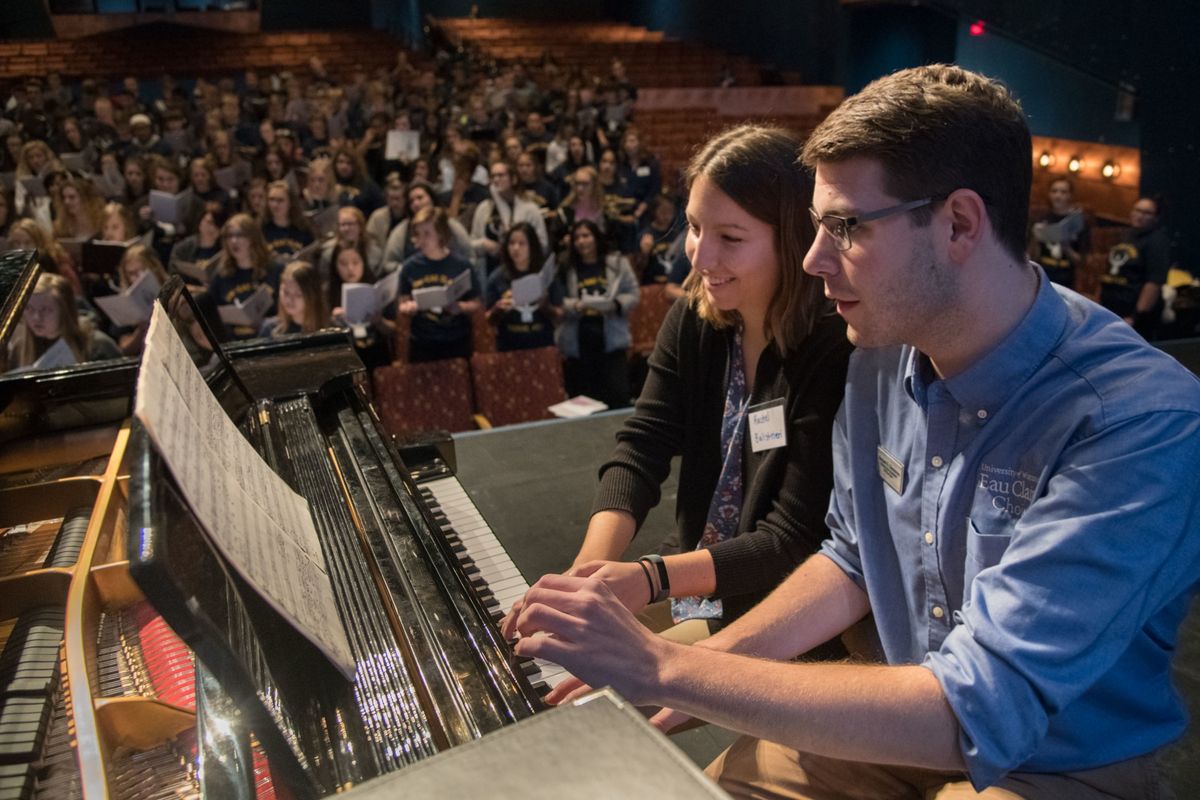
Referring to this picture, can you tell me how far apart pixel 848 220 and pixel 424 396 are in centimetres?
338

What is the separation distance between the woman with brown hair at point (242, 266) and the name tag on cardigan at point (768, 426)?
4213 millimetres

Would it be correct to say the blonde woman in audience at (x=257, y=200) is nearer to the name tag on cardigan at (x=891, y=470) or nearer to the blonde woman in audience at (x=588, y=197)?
the blonde woman in audience at (x=588, y=197)

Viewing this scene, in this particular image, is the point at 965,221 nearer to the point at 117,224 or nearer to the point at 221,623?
the point at 221,623

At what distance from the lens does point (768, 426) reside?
6.03 ft

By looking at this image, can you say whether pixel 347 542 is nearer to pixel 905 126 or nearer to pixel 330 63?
pixel 905 126

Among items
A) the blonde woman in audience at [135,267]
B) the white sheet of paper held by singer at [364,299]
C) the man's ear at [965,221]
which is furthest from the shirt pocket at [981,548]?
the blonde woman in audience at [135,267]

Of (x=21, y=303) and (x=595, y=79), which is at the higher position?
(x=595, y=79)

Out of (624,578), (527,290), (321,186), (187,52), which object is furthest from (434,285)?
(187,52)

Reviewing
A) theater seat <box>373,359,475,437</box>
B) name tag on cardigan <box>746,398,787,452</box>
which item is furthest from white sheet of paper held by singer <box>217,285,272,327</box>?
name tag on cardigan <box>746,398,787,452</box>

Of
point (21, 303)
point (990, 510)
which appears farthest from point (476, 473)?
point (990, 510)

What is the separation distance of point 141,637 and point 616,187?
804 centimetres

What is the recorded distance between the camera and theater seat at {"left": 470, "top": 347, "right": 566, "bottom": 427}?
4508 millimetres

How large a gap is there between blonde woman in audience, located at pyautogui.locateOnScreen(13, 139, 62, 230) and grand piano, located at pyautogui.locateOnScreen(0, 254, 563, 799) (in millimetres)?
5633

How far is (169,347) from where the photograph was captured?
4.27 feet
